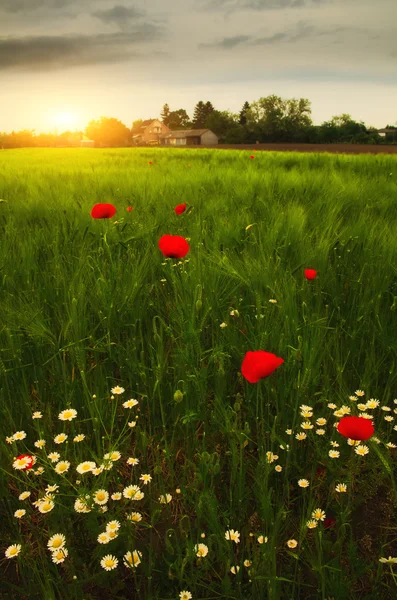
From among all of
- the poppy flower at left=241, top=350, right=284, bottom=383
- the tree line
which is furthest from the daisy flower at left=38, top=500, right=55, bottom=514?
the tree line

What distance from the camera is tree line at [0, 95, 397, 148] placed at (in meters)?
56.6

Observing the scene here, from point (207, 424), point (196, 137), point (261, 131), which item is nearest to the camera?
point (207, 424)

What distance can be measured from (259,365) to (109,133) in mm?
78663

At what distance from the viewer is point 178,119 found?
115562 mm

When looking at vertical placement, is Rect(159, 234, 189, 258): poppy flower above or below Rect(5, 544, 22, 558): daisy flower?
above

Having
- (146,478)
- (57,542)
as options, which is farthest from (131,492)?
(57,542)

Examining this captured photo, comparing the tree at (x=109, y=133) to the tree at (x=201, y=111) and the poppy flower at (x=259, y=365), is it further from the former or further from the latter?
the poppy flower at (x=259, y=365)

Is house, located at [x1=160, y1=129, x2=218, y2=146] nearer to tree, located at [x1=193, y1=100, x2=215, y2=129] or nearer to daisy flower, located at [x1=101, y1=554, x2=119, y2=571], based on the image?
tree, located at [x1=193, y1=100, x2=215, y2=129]

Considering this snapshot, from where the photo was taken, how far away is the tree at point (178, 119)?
112875mm

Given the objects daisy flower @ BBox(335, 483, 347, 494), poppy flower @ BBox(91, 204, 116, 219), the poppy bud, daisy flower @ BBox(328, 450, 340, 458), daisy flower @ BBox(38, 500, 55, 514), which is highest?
poppy flower @ BBox(91, 204, 116, 219)

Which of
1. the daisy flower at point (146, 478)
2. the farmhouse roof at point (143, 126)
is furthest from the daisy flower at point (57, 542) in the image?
the farmhouse roof at point (143, 126)

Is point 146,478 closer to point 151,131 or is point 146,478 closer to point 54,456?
point 54,456

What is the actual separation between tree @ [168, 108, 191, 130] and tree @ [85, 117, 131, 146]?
42.1 metres

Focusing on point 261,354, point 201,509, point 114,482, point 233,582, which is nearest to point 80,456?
point 114,482
